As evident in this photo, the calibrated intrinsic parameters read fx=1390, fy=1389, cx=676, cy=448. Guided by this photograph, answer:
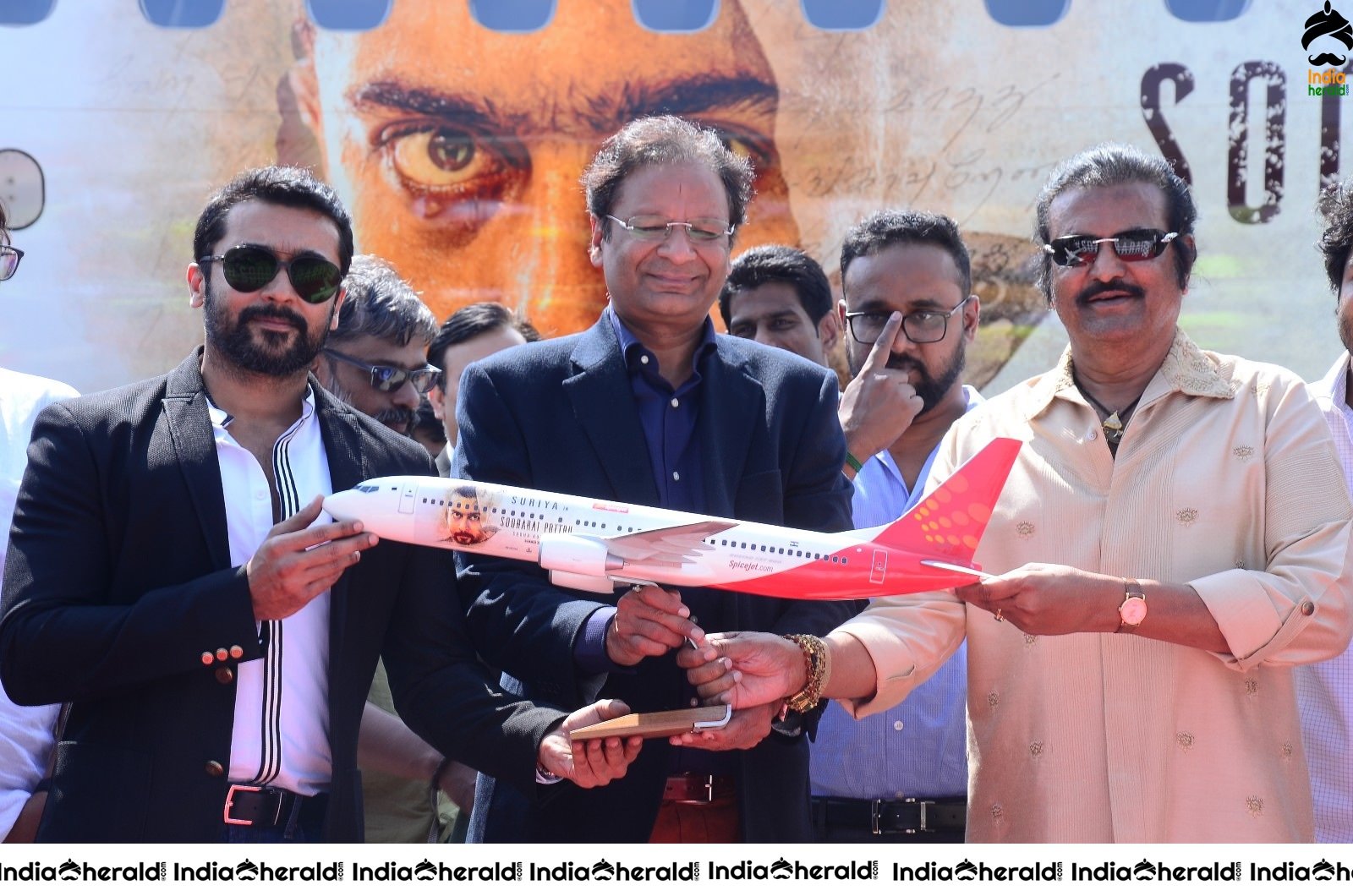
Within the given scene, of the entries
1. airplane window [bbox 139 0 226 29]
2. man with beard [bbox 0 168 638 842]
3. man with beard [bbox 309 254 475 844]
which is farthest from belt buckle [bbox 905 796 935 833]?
airplane window [bbox 139 0 226 29]

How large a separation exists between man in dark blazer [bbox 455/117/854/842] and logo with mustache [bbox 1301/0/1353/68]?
466cm

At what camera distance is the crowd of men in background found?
12.0 feet

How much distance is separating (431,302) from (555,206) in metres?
0.87

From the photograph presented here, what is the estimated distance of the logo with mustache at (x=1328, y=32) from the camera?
745cm

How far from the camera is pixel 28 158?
7945 millimetres

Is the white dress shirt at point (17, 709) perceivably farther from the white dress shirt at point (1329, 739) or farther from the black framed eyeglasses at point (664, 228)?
the white dress shirt at point (1329, 739)

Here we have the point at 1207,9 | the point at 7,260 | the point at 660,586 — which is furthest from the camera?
the point at 1207,9

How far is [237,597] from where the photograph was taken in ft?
11.7

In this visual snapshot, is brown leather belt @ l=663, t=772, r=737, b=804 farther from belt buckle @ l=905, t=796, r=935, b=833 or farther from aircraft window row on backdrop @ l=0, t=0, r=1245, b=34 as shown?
aircraft window row on backdrop @ l=0, t=0, r=1245, b=34

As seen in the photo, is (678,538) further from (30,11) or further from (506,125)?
(30,11)

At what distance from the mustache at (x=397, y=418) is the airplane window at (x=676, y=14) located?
9.70 ft

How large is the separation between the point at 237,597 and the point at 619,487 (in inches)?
43.4

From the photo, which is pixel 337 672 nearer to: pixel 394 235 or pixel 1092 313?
pixel 1092 313

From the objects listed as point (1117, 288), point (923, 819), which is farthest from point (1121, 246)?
point (923, 819)
